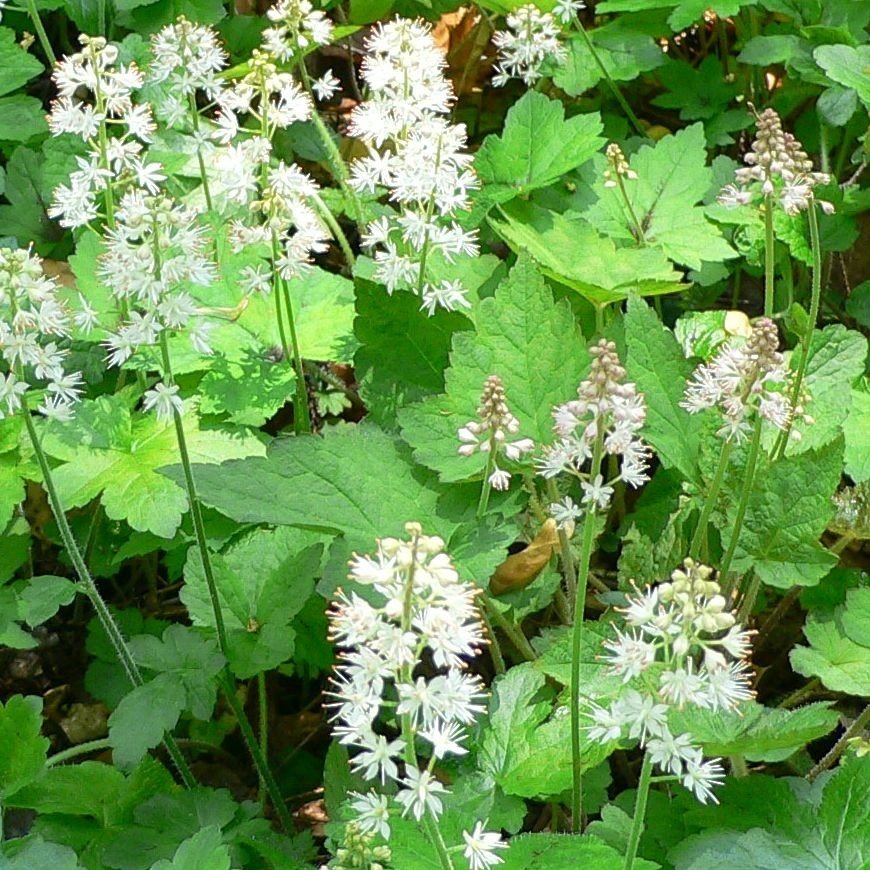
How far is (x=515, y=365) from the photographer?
2.06 metres

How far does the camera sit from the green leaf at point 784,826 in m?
1.63

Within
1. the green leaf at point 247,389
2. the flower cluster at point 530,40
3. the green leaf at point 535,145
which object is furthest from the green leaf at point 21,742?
the flower cluster at point 530,40

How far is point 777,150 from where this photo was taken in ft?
6.11

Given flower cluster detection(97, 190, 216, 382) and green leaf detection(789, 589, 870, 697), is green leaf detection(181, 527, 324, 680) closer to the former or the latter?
flower cluster detection(97, 190, 216, 382)

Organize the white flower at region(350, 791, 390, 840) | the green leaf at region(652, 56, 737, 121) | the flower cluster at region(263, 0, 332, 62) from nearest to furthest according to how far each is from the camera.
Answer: the white flower at region(350, 791, 390, 840), the flower cluster at region(263, 0, 332, 62), the green leaf at region(652, 56, 737, 121)

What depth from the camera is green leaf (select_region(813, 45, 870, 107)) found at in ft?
8.30

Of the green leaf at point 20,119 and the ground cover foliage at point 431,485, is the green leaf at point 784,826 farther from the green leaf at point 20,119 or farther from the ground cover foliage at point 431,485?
the green leaf at point 20,119

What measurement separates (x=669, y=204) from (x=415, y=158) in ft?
2.94

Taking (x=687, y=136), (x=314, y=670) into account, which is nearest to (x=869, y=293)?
(x=687, y=136)

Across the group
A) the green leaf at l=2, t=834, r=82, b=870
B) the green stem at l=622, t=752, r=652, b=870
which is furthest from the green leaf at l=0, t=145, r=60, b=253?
the green stem at l=622, t=752, r=652, b=870

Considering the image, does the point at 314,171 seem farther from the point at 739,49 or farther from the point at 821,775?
the point at 821,775

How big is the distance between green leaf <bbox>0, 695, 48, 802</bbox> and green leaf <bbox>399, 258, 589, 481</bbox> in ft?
2.59

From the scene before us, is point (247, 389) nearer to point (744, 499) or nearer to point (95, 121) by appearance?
point (95, 121)

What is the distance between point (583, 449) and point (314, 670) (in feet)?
3.63
